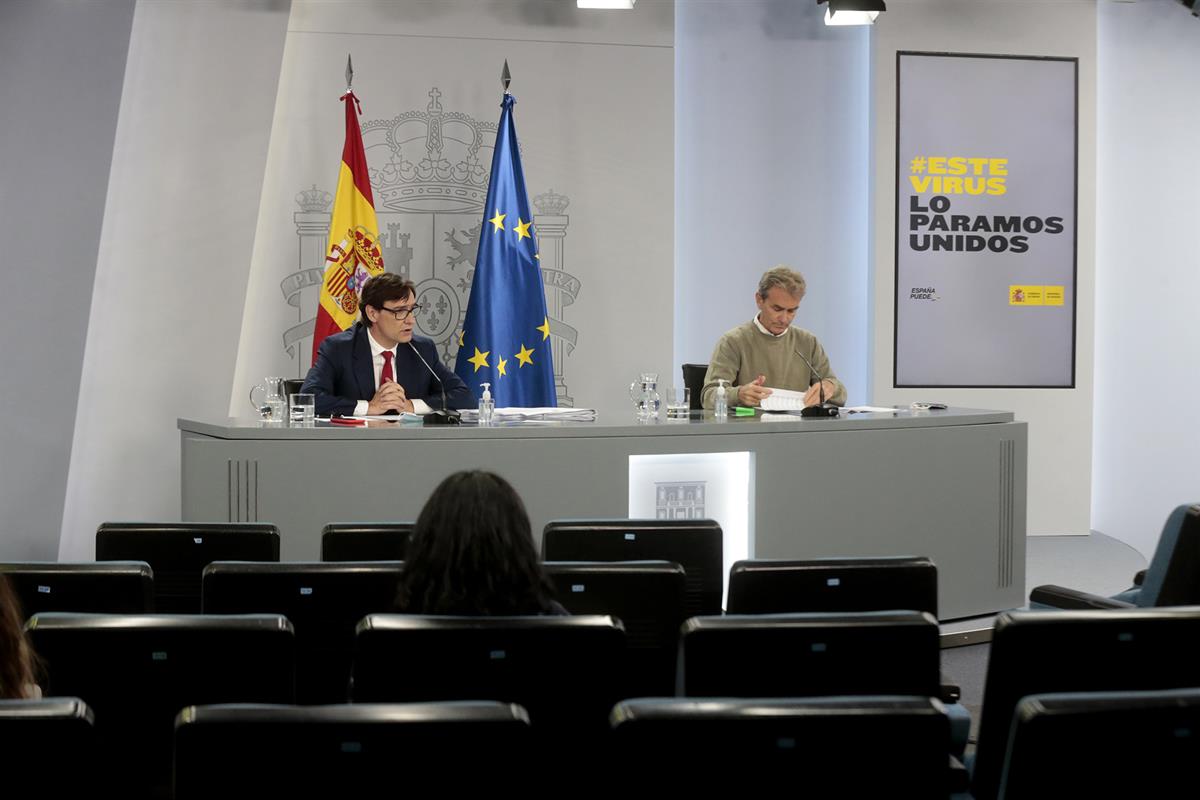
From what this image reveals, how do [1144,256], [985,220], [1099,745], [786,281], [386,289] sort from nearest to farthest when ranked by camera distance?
[1099,745] < [386,289] < [786,281] < [985,220] < [1144,256]

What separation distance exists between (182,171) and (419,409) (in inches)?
83.6

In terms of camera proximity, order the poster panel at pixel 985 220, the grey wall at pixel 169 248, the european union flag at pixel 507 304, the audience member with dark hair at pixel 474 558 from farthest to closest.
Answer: the poster panel at pixel 985 220 < the european union flag at pixel 507 304 < the grey wall at pixel 169 248 < the audience member with dark hair at pixel 474 558

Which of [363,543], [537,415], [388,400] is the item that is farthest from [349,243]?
[363,543]

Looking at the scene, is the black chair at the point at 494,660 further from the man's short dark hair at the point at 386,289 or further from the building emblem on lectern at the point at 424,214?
the building emblem on lectern at the point at 424,214

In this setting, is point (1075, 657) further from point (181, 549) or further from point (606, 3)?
point (606, 3)

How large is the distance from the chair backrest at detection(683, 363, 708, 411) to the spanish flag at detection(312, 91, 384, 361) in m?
1.80

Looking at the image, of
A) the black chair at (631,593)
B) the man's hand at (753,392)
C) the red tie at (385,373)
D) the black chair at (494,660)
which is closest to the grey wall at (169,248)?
the red tie at (385,373)

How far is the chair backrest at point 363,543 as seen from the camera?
9.09ft

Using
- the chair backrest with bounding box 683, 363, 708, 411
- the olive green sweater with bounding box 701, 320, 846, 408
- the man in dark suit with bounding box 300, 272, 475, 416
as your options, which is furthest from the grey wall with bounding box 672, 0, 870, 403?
the man in dark suit with bounding box 300, 272, 475, 416

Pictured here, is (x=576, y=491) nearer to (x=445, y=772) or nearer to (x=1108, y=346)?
(x=445, y=772)

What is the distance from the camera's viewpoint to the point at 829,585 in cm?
240

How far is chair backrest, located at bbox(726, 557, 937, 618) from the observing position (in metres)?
2.34

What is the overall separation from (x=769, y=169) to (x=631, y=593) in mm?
5202

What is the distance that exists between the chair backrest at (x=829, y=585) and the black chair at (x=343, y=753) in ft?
3.62
